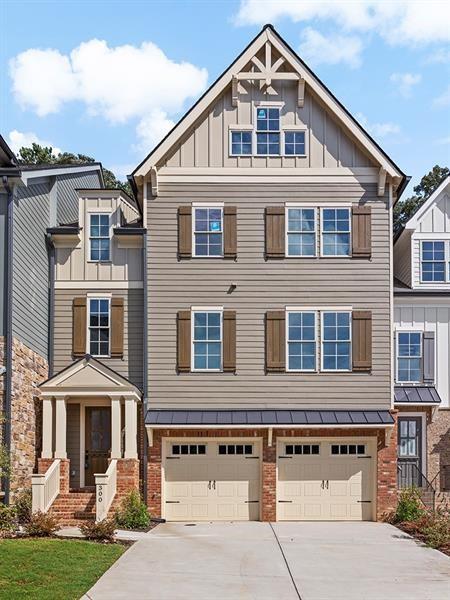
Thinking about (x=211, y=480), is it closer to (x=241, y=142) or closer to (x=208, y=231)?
(x=208, y=231)

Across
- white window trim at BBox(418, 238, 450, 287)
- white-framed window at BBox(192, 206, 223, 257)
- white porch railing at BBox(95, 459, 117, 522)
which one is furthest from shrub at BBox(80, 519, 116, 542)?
white window trim at BBox(418, 238, 450, 287)

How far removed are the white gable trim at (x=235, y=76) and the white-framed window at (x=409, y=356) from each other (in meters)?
4.82

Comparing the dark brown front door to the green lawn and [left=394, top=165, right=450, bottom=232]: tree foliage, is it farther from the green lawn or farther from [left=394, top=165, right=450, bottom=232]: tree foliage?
[left=394, top=165, right=450, bottom=232]: tree foliage

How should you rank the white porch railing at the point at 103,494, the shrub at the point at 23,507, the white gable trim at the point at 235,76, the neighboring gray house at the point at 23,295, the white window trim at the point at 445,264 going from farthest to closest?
the white window trim at the point at 445,264
the white gable trim at the point at 235,76
the white porch railing at the point at 103,494
the neighboring gray house at the point at 23,295
the shrub at the point at 23,507

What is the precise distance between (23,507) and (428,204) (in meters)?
14.2

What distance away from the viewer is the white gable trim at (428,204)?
25312 millimetres

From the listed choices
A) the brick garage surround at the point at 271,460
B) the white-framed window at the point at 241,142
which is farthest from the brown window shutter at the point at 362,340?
the white-framed window at the point at 241,142

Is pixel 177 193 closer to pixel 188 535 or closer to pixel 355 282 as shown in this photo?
pixel 355 282

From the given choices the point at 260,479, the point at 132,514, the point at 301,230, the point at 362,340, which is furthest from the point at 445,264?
the point at 132,514

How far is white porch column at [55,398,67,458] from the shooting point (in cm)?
2138

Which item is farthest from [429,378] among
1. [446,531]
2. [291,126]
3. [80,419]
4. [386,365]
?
[80,419]

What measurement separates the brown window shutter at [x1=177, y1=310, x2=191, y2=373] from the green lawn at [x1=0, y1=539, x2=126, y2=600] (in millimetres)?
6295

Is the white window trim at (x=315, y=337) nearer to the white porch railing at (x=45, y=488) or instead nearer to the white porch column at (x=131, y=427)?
the white porch column at (x=131, y=427)

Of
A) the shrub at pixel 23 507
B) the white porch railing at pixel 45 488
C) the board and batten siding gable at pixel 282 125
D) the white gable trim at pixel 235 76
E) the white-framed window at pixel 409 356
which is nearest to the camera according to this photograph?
the shrub at pixel 23 507
